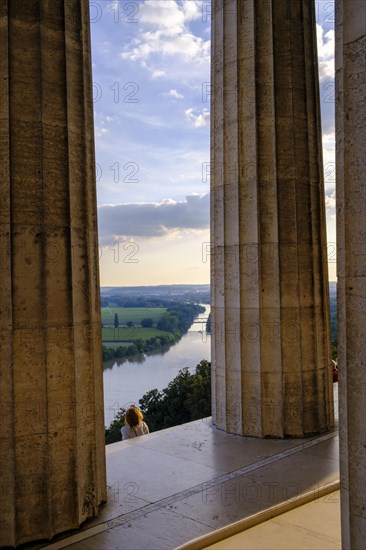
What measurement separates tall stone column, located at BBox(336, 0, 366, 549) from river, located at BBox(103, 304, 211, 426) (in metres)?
53.1

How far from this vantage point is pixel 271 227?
1327 centimetres

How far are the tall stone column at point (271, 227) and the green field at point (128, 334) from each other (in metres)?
63.2

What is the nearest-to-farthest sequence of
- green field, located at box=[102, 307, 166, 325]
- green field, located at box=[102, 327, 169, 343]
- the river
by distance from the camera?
the river
green field, located at box=[102, 327, 169, 343]
green field, located at box=[102, 307, 166, 325]

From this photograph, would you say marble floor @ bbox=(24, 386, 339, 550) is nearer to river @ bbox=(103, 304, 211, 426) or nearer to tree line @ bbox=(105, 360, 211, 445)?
tree line @ bbox=(105, 360, 211, 445)

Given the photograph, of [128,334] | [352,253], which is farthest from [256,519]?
[128,334]

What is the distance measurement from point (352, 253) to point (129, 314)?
82552 mm

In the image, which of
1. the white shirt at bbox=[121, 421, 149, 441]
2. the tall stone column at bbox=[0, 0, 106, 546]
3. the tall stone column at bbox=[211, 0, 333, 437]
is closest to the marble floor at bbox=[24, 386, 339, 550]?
the white shirt at bbox=[121, 421, 149, 441]

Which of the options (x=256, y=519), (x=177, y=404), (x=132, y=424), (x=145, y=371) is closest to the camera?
(x=256, y=519)

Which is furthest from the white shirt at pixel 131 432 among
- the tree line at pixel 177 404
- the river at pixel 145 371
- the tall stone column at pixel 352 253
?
the river at pixel 145 371

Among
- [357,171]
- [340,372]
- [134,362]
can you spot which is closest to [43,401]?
[340,372]

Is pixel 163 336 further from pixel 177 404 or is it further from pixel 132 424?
pixel 132 424

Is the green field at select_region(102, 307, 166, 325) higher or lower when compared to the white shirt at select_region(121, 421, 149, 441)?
lower

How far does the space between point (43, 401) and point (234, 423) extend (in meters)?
6.71

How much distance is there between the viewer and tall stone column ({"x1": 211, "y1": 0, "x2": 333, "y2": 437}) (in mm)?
13273
